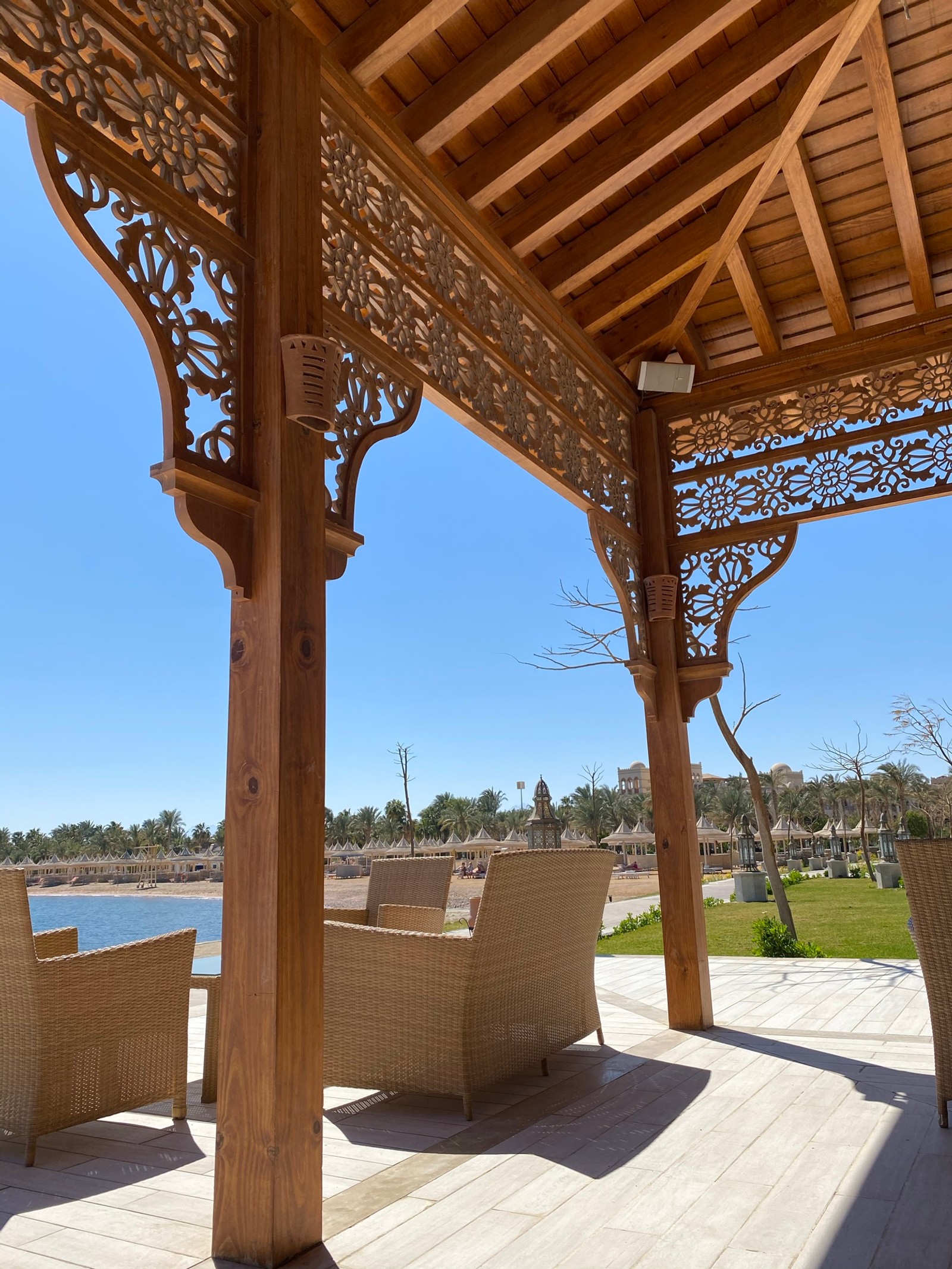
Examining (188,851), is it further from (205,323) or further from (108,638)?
(205,323)

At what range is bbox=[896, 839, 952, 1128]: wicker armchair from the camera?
2596 mm

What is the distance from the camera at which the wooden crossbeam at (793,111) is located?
3.52 m

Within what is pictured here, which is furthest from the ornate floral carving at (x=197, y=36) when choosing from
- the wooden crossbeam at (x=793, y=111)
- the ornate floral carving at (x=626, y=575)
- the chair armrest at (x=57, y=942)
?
the chair armrest at (x=57, y=942)

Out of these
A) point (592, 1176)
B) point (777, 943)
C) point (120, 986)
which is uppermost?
point (120, 986)

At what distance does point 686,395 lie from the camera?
510 centimetres

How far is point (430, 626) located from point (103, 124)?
68.3 metres

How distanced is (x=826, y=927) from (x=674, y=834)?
289 inches

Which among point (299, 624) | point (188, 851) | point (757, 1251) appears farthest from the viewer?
point (188, 851)

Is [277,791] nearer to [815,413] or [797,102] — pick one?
[797,102]

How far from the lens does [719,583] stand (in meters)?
4.81

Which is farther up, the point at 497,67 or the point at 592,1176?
the point at 497,67

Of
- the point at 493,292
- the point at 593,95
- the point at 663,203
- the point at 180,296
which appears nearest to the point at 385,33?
the point at 593,95

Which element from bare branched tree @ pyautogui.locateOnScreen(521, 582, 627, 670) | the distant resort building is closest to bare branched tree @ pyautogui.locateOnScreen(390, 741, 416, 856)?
bare branched tree @ pyautogui.locateOnScreen(521, 582, 627, 670)

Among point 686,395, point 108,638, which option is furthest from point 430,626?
point 686,395
